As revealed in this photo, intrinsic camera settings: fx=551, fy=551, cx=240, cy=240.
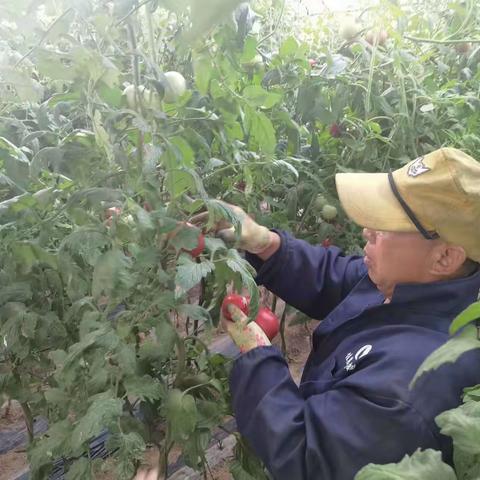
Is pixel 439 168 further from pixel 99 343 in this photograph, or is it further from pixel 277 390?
pixel 99 343

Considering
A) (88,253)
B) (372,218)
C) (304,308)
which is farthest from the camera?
(304,308)

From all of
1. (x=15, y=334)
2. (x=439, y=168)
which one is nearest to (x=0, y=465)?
(x=15, y=334)

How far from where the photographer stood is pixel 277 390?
3.41 feet

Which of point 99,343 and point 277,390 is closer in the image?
point 99,343

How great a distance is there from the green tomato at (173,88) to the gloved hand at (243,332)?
45cm

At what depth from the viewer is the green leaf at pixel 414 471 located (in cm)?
51

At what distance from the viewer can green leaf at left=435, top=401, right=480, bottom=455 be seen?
51 cm

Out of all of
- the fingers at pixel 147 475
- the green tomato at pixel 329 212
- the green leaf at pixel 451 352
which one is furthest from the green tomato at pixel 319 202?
the green leaf at pixel 451 352

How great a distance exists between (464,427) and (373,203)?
0.64 meters

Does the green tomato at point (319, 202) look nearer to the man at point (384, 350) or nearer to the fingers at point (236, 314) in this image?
the man at point (384, 350)

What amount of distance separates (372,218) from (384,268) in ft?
0.33

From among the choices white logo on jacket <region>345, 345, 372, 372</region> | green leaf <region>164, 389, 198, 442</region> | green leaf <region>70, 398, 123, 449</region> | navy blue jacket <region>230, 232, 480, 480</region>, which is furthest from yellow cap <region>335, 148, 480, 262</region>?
green leaf <region>70, 398, 123, 449</region>

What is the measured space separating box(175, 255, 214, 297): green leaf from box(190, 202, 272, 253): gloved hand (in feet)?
0.75

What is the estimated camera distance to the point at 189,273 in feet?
2.71
